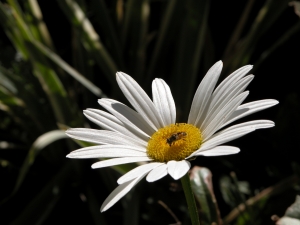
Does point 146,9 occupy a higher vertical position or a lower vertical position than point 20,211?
higher

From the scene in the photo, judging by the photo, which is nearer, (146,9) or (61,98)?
(61,98)

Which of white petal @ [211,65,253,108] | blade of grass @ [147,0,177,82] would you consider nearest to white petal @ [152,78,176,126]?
white petal @ [211,65,253,108]

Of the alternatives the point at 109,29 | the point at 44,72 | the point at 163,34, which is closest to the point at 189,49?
the point at 163,34

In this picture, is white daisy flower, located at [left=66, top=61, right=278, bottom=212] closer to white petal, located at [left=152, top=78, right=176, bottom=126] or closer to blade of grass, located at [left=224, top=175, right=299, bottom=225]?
white petal, located at [left=152, top=78, right=176, bottom=126]

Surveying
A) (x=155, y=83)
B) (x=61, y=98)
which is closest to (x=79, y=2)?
(x=61, y=98)

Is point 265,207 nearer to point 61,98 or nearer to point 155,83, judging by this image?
point 155,83

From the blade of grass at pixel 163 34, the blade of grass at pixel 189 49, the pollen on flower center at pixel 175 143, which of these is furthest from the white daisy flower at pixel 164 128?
the blade of grass at pixel 163 34
